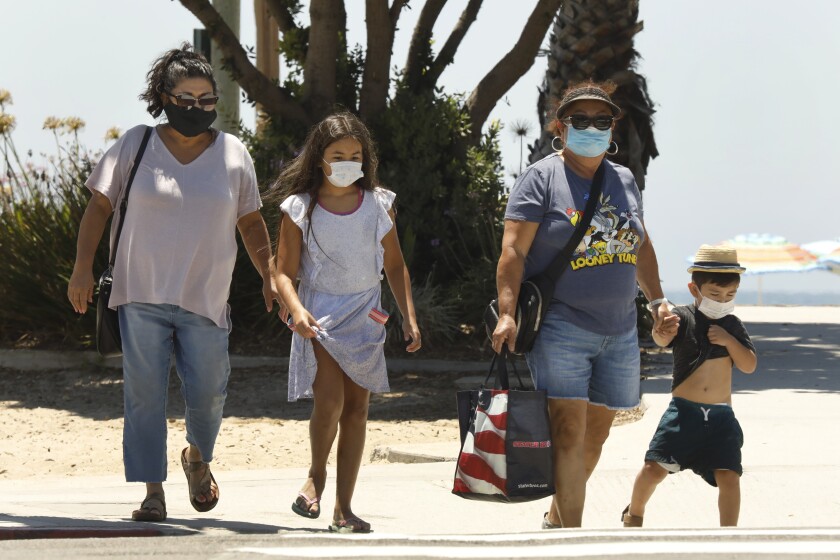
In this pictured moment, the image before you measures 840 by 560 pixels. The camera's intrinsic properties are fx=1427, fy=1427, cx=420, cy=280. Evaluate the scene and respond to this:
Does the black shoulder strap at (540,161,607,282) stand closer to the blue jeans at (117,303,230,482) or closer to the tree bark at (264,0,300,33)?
the blue jeans at (117,303,230,482)

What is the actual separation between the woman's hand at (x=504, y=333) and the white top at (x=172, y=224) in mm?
1304

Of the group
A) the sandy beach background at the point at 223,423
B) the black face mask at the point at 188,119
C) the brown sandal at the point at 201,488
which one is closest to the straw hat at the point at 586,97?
the black face mask at the point at 188,119

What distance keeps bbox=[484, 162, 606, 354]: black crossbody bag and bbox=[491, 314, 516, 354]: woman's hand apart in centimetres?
4

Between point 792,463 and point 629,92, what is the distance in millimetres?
8659

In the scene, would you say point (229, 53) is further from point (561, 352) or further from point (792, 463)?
point (561, 352)

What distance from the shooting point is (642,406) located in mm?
10328

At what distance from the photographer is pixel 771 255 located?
2908 cm

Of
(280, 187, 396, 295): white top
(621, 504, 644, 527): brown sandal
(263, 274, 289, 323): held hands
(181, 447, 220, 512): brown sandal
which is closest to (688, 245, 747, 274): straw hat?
(621, 504, 644, 527): brown sandal

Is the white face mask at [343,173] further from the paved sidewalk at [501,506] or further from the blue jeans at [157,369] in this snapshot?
the paved sidewalk at [501,506]

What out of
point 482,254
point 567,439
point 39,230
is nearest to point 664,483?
point 567,439

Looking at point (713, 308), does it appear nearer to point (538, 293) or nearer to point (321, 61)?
point (538, 293)

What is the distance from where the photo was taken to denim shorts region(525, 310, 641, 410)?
5574 millimetres

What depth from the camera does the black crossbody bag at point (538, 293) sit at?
5.50m

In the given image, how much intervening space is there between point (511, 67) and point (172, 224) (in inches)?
381
